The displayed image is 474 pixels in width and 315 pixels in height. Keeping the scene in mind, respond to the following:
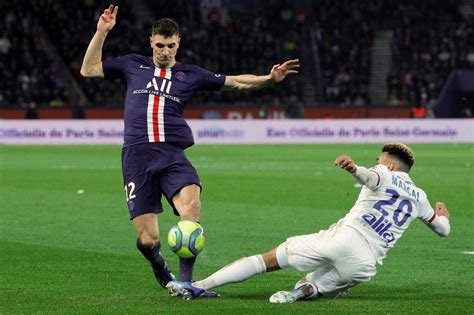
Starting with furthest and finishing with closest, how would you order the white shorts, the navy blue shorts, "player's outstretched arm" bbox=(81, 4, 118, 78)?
"player's outstretched arm" bbox=(81, 4, 118, 78), the navy blue shorts, the white shorts

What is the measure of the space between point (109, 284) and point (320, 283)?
6.39 feet

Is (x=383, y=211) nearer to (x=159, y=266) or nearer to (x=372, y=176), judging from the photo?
(x=372, y=176)

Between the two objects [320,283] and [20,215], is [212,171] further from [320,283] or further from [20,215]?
[320,283]

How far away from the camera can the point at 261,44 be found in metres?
47.5

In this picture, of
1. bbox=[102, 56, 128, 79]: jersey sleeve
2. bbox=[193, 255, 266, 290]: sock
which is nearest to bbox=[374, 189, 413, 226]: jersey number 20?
bbox=[193, 255, 266, 290]: sock

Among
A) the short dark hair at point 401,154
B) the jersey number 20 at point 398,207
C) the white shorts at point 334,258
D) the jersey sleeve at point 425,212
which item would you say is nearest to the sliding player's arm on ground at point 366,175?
the jersey number 20 at point 398,207

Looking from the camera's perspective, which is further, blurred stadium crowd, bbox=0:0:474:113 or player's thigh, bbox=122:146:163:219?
blurred stadium crowd, bbox=0:0:474:113

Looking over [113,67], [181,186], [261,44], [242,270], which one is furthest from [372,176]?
[261,44]

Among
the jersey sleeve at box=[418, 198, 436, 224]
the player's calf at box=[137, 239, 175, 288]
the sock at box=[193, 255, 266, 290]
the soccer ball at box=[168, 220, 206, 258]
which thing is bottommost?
the player's calf at box=[137, 239, 175, 288]

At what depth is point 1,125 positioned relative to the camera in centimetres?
3847

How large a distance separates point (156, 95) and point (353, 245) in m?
2.18

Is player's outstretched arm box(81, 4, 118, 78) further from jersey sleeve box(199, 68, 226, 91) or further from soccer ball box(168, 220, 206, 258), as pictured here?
soccer ball box(168, 220, 206, 258)

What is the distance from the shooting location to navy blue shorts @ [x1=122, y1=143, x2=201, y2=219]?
9008 millimetres

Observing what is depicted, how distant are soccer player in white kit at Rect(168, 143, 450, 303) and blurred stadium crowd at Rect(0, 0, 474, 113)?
33965 mm
